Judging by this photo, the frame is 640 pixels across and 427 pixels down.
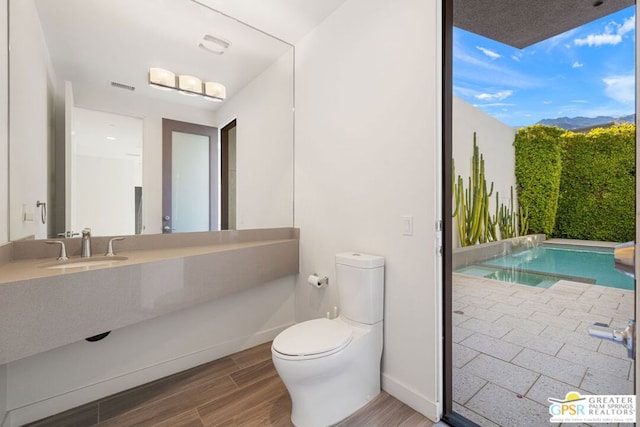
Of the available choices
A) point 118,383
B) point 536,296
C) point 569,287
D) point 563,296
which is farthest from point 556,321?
point 118,383

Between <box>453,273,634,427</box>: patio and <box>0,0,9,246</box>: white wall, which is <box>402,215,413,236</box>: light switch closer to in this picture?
<box>453,273,634,427</box>: patio

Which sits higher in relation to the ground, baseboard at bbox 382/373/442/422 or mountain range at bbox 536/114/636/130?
mountain range at bbox 536/114/636/130

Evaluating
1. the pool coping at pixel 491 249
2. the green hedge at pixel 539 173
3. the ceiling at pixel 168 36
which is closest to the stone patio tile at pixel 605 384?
the pool coping at pixel 491 249

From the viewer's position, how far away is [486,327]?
260 centimetres

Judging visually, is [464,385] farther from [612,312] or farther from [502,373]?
[612,312]

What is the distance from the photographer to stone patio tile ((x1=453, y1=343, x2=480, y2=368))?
2.08 m

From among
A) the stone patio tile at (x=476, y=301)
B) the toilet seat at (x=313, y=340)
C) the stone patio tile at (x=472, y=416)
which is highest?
the toilet seat at (x=313, y=340)

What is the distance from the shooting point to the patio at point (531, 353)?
1669mm

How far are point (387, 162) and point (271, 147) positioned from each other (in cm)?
128

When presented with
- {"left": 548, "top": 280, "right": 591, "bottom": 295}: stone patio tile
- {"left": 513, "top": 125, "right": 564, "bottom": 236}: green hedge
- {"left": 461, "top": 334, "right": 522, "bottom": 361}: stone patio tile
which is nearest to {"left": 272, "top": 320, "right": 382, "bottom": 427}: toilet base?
{"left": 461, "top": 334, "right": 522, "bottom": 361}: stone patio tile

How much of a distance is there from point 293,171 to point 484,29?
2.38 meters

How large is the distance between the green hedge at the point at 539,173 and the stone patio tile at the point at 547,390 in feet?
18.9

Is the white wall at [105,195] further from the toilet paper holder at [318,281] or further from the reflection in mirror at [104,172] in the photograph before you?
the toilet paper holder at [318,281]

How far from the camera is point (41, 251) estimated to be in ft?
5.38
